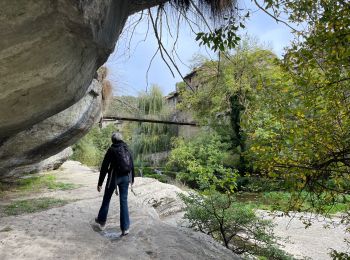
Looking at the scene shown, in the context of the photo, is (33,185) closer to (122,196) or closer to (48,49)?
(122,196)

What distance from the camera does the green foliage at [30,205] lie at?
302 inches

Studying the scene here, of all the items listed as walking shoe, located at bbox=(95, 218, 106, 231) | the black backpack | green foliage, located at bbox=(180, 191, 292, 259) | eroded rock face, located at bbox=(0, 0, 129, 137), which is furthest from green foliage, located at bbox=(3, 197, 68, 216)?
green foliage, located at bbox=(180, 191, 292, 259)

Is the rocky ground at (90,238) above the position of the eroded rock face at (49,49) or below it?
below

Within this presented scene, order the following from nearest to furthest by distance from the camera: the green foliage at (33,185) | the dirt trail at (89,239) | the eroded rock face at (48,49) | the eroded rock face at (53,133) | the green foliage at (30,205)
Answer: the eroded rock face at (48,49)
the dirt trail at (89,239)
the green foliage at (30,205)
the eroded rock face at (53,133)
the green foliage at (33,185)

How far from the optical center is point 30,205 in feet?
27.3

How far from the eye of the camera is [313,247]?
10.5 m

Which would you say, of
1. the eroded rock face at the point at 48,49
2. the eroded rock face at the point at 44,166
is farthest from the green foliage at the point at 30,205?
the eroded rock face at the point at 48,49

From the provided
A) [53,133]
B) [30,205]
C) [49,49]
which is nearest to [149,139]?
[53,133]

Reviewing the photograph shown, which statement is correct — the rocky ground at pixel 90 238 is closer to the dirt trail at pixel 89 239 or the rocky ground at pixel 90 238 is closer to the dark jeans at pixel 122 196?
the dirt trail at pixel 89 239

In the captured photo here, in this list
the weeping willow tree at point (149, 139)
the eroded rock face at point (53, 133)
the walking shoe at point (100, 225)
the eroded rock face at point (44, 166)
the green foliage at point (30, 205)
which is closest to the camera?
the walking shoe at point (100, 225)

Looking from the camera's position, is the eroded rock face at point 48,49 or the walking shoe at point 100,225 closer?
the eroded rock face at point 48,49

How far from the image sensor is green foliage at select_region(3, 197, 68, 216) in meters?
7.67

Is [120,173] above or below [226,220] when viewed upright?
above

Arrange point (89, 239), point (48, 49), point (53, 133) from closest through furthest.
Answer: point (48, 49) < point (89, 239) < point (53, 133)
